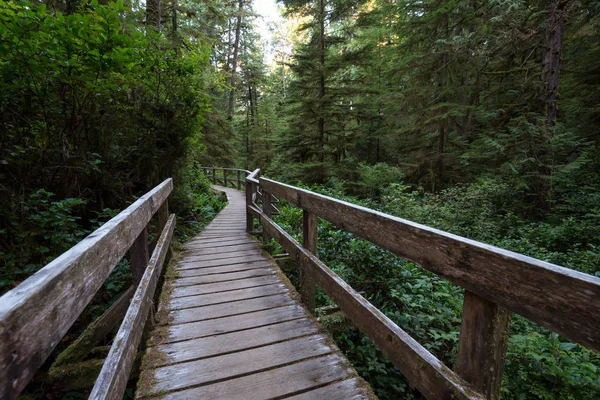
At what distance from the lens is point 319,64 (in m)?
11.7

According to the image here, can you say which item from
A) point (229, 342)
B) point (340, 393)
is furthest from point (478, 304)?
point (229, 342)

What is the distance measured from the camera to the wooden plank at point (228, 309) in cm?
285

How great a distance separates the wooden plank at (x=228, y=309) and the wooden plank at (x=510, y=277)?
170 cm

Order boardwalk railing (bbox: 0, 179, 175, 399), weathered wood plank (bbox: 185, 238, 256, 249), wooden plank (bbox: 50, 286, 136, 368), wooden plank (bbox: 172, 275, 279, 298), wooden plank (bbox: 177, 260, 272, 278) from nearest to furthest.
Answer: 1. boardwalk railing (bbox: 0, 179, 175, 399)
2. wooden plank (bbox: 50, 286, 136, 368)
3. wooden plank (bbox: 172, 275, 279, 298)
4. wooden plank (bbox: 177, 260, 272, 278)
5. weathered wood plank (bbox: 185, 238, 256, 249)

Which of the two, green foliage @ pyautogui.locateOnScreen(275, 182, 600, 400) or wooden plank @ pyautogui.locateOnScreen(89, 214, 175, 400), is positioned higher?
wooden plank @ pyautogui.locateOnScreen(89, 214, 175, 400)

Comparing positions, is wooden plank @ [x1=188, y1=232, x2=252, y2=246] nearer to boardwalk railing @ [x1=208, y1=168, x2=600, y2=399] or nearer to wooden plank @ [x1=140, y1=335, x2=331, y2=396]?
wooden plank @ [x1=140, y1=335, x2=331, y2=396]

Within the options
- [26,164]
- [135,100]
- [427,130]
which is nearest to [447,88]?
[427,130]

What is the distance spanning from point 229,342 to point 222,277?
56.4 inches

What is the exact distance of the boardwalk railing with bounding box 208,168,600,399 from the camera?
3.03 ft

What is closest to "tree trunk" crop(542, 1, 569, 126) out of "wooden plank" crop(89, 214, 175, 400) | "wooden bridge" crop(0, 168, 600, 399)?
"wooden bridge" crop(0, 168, 600, 399)

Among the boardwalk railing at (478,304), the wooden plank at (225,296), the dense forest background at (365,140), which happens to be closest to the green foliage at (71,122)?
the dense forest background at (365,140)

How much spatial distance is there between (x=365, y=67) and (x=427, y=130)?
385 centimetres

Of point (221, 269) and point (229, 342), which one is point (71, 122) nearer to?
point (221, 269)

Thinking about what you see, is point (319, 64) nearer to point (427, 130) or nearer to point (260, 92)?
point (427, 130)
